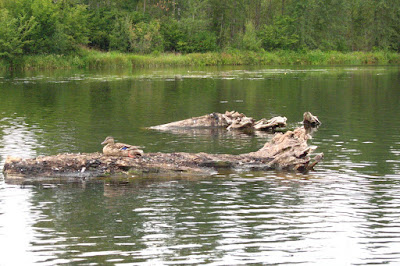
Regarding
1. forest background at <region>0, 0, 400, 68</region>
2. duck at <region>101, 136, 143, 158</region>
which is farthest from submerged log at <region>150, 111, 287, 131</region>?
forest background at <region>0, 0, 400, 68</region>

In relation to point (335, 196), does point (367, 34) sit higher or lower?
higher

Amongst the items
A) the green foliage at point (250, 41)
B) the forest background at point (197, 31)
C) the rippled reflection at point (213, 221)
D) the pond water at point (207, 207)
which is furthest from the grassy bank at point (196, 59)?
the rippled reflection at point (213, 221)

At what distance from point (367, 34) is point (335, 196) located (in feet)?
360

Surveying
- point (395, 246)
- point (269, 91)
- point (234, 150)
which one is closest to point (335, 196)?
point (395, 246)

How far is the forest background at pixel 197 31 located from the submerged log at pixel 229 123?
157 feet

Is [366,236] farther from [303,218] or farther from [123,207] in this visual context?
[123,207]

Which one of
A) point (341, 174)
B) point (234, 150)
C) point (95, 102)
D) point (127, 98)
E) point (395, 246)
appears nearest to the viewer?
point (395, 246)

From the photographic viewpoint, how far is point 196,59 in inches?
3526

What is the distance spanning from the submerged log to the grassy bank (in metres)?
50.8

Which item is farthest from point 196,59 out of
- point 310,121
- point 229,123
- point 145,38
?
point 229,123

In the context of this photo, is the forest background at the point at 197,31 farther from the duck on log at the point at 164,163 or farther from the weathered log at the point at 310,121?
the duck on log at the point at 164,163

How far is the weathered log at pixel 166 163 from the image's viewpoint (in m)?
15.5

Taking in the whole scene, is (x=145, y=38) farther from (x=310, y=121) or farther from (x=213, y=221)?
(x=213, y=221)

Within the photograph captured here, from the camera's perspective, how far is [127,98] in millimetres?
39719
